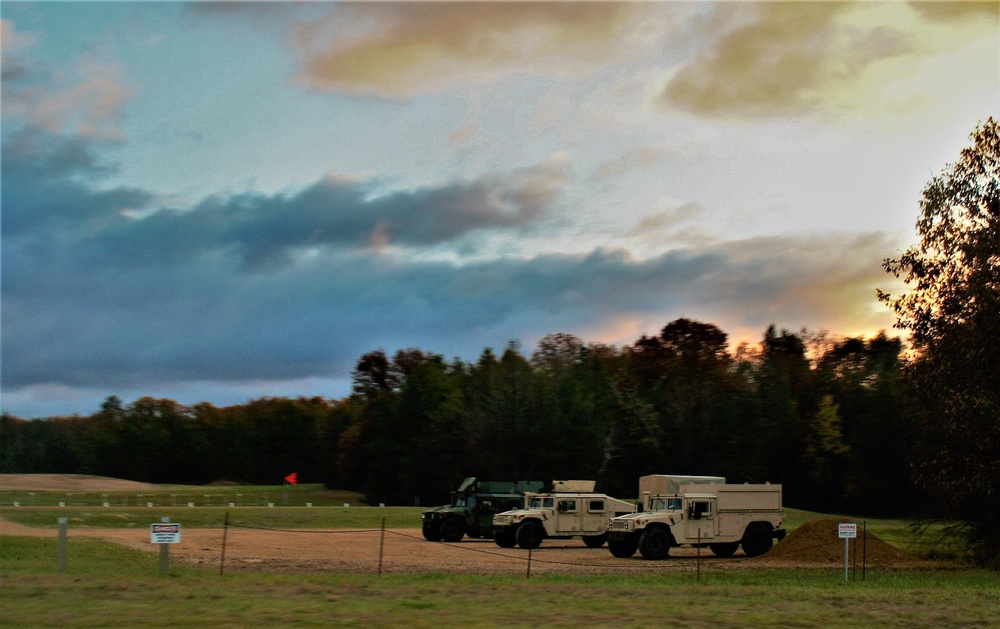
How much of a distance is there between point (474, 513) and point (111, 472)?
319ft

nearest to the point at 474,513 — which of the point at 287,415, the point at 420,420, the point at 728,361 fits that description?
the point at 420,420

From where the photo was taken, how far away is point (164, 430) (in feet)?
414

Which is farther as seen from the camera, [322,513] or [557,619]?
[322,513]

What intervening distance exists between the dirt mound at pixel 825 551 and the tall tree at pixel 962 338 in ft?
8.16

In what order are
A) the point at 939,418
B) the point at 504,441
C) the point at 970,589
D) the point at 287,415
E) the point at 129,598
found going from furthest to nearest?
the point at 287,415 → the point at 504,441 → the point at 939,418 → the point at 970,589 → the point at 129,598

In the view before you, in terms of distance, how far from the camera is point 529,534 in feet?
116

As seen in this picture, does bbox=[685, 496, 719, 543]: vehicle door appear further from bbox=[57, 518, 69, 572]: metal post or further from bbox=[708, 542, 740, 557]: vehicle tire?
bbox=[57, 518, 69, 572]: metal post

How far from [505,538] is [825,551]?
10.8m

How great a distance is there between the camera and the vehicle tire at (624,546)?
32.3m

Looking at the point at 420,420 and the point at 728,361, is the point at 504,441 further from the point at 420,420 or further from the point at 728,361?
the point at 728,361

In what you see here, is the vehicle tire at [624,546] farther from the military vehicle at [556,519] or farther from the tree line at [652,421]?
the tree line at [652,421]

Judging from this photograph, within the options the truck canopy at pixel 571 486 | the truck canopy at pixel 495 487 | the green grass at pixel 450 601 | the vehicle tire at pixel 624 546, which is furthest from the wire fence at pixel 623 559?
the green grass at pixel 450 601

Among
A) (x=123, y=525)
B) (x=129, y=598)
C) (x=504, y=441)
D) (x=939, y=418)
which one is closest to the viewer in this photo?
(x=129, y=598)

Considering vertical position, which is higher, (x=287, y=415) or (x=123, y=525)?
Answer: (x=287, y=415)
